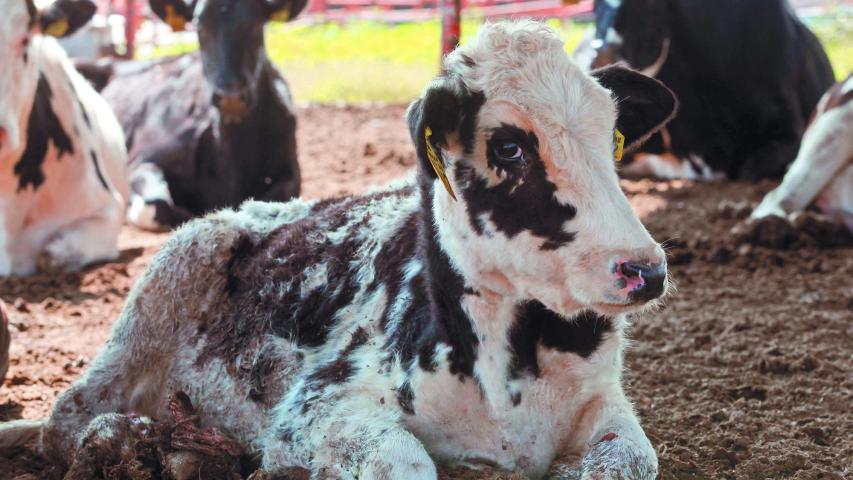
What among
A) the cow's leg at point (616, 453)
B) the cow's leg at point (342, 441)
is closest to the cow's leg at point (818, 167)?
the cow's leg at point (616, 453)

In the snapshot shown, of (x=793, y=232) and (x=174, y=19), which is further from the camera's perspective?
(x=174, y=19)

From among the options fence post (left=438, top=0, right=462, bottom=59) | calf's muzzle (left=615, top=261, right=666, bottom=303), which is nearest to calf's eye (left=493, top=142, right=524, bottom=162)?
calf's muzzle (left=615, top=261, right=666, bottom=303)

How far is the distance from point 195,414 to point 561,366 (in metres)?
1.38

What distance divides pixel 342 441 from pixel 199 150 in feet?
21.2

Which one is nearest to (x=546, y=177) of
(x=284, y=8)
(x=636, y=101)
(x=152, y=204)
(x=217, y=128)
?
(x=636, y=101)

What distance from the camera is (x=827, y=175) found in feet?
26.8

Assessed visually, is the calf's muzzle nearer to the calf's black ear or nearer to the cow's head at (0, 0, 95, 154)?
the calf's black ear

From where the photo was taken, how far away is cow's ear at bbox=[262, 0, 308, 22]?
9117 millimetres

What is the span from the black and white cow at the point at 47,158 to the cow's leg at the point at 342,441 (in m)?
4.09

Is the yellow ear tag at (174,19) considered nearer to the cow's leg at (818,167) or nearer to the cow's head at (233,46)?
the cow's head at (233,46)

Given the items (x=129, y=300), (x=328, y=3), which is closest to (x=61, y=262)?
(x=129, y=300)

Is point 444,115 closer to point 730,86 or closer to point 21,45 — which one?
point 21,45

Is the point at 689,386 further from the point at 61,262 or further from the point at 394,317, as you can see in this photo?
the point at 61,262

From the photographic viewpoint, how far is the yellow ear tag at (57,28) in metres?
7.88
